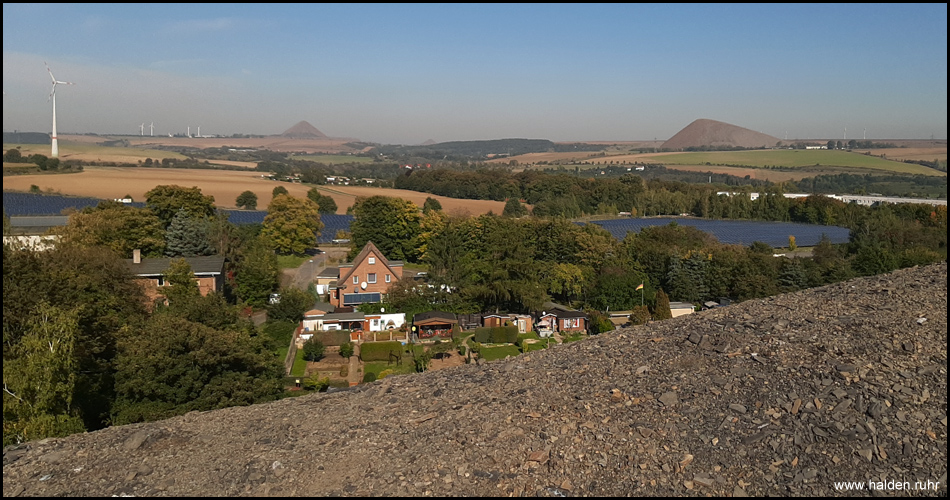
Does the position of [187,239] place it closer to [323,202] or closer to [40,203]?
[40,203]

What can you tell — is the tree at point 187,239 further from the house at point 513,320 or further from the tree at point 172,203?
the house at point 513,320

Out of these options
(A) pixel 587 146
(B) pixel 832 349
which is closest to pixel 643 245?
(B) pixel 832 349

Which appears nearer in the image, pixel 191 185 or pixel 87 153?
pixel 191 185

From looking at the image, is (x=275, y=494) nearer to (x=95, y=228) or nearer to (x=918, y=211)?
(x=95, y=228)

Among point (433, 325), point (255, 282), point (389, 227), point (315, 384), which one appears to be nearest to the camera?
point (315, 384)

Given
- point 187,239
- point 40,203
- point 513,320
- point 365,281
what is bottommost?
point 513,320

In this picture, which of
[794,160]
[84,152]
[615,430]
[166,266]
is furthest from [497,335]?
[794,160]

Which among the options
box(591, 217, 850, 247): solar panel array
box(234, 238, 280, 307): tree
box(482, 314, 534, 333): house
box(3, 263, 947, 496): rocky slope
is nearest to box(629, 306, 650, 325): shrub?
box(482, 314, 534, 333): house
